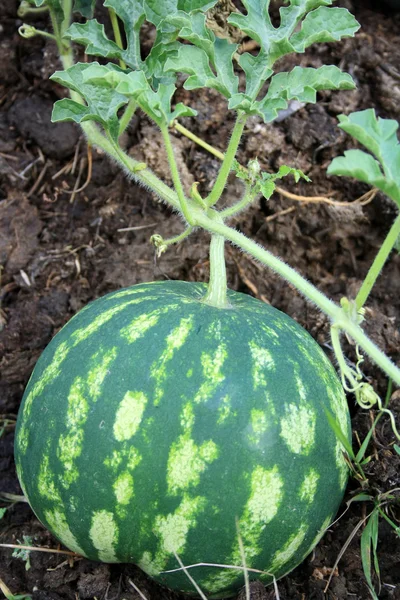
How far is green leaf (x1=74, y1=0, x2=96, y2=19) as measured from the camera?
258 centimetres

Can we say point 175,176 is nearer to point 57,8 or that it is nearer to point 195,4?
point 195,4

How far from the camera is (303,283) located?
6.37ft

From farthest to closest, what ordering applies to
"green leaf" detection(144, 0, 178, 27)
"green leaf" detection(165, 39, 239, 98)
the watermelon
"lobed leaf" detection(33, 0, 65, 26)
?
"lobed leaf" detection(33, 0, 65, 26), "green leaf" detection(144, 0, 178, 27), "green leaf" detection(165, 39, 239, 98), the watermelon

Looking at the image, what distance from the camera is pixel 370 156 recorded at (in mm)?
1652

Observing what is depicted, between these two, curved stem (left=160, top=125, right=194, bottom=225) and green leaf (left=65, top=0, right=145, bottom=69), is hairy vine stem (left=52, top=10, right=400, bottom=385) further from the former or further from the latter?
green leaf (left=65, top=0, right=145, bottom=69)

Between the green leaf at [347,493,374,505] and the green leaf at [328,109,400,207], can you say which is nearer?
the green leaf at [328,109,400,207]

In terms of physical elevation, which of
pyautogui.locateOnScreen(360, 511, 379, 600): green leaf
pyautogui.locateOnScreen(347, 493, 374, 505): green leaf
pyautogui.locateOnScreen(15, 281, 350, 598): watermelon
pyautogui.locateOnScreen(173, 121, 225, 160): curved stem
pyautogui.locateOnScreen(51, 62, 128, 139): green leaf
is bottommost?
pyautogui.locateOnScreen(360, 511, 379, 600): green leaf

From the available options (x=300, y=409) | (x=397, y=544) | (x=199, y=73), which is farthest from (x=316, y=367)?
(x=199, y=73)

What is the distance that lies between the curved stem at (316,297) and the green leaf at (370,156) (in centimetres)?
36

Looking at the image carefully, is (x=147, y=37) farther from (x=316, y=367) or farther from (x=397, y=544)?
(x=397, y=544)

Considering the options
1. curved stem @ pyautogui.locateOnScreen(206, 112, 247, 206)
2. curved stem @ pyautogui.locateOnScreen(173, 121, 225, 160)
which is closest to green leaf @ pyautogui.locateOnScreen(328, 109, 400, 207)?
curved stem @ pyautogui.locateOnScreen(206, 112, 247, 206)

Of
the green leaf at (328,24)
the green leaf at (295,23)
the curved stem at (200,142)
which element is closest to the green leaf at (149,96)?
the green leaf at (295,23)

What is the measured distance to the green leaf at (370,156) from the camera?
161 cm

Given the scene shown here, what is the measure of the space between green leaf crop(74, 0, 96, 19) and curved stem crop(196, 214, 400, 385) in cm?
103
